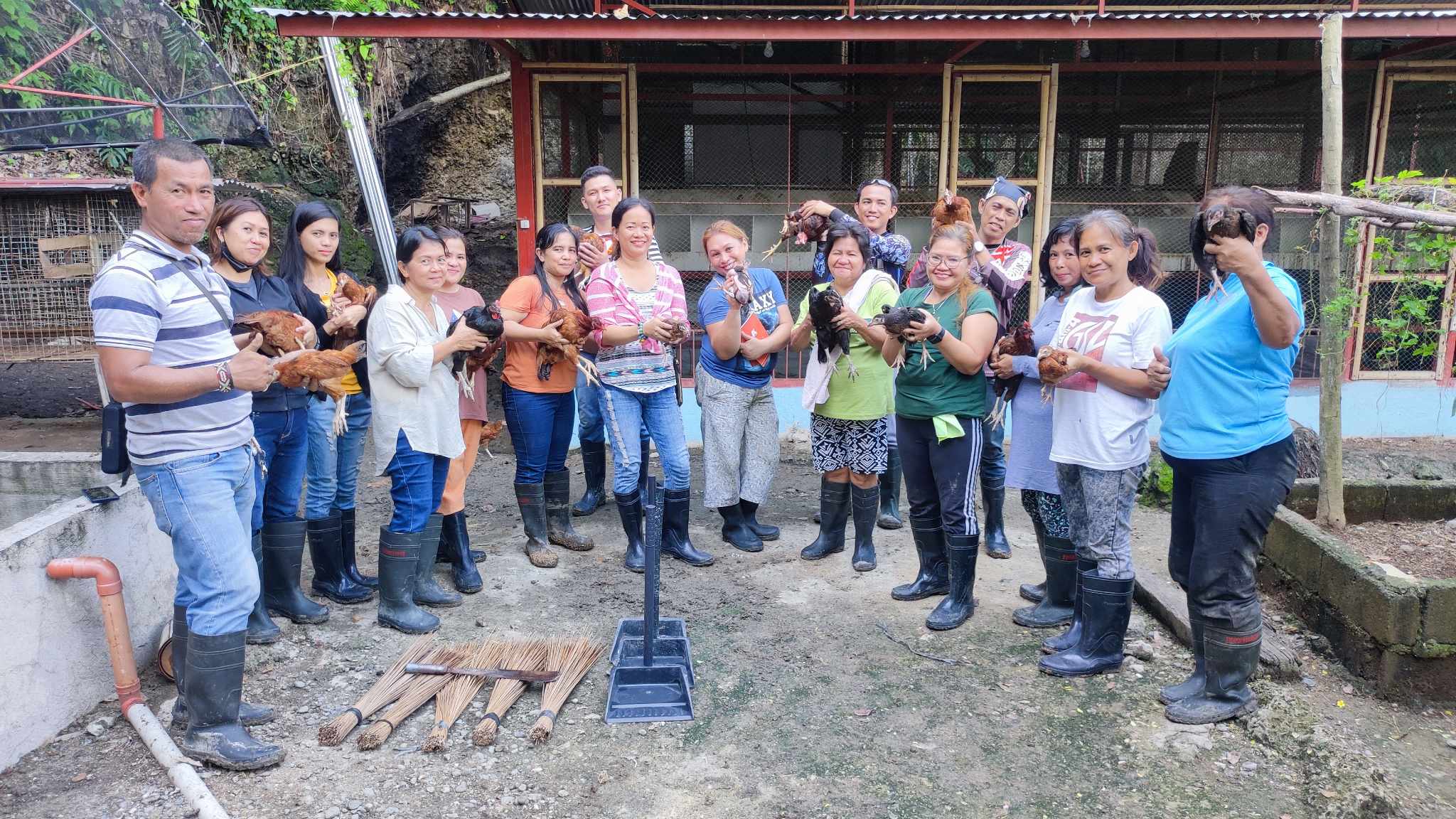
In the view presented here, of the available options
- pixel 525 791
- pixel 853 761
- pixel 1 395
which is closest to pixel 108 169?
pixel 1 395

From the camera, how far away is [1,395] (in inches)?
334

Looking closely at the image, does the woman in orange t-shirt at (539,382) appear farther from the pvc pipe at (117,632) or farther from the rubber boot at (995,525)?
the rubber boot at (995,525)

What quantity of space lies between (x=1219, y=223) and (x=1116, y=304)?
628 mm

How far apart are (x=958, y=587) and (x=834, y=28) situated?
163 inches

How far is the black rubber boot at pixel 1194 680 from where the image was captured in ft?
10.6

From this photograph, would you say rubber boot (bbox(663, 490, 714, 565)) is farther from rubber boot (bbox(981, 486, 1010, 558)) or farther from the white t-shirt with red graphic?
the white t-shirt with red graphic

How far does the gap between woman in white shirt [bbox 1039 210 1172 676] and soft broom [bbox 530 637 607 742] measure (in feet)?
5.92

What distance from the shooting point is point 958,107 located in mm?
7410

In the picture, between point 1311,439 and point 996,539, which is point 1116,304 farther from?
point 1311,439

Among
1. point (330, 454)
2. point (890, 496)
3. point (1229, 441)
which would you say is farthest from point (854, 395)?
point (330, 454)

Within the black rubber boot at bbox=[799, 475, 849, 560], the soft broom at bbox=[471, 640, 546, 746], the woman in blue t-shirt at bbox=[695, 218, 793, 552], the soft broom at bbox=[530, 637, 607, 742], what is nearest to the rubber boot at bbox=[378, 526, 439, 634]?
the soft broom at bbox=[471, 640, 546, 746]

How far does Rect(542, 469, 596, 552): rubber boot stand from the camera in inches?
194

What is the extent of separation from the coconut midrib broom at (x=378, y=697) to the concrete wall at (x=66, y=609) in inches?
35.5

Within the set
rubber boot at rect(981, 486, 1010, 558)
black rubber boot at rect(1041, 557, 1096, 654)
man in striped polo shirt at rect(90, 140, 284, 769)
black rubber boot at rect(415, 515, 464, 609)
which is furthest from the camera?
rubber boot at rect(981, 486, 1010, 558)
